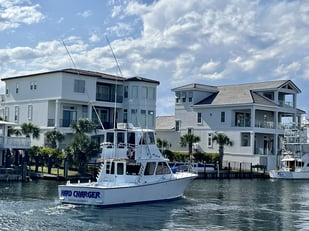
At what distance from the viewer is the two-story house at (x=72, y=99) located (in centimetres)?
6800

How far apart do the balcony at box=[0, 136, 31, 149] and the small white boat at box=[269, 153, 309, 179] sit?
30.6 meters

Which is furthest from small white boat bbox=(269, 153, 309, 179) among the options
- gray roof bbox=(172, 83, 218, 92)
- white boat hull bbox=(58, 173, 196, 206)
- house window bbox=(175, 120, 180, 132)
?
white boat hull bbox=(58, 173, 196, 206)

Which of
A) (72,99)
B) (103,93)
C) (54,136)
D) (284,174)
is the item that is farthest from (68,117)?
(284,174)

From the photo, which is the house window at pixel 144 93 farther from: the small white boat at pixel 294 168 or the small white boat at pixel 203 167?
the small white boat at pixel 294 168

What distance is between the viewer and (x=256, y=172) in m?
71.8

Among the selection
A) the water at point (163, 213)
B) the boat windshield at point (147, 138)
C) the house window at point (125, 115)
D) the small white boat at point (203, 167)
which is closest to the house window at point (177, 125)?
the house window at point (125, 115)

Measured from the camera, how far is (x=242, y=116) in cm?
7912

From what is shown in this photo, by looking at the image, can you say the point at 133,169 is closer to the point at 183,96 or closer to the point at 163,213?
the point at 163,213

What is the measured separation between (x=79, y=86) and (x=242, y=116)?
78.8 feet

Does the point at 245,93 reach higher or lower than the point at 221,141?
higher

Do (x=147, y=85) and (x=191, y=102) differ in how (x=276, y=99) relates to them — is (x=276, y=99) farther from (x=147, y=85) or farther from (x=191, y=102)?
(x=147, y=85)

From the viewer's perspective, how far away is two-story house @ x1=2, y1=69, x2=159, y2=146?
68.0m

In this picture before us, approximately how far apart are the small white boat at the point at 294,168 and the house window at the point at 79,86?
25.5m

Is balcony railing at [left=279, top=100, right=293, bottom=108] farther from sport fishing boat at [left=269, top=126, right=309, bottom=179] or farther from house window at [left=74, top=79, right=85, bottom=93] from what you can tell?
house window at [left=74, top=79, right=85, bottom=93]
